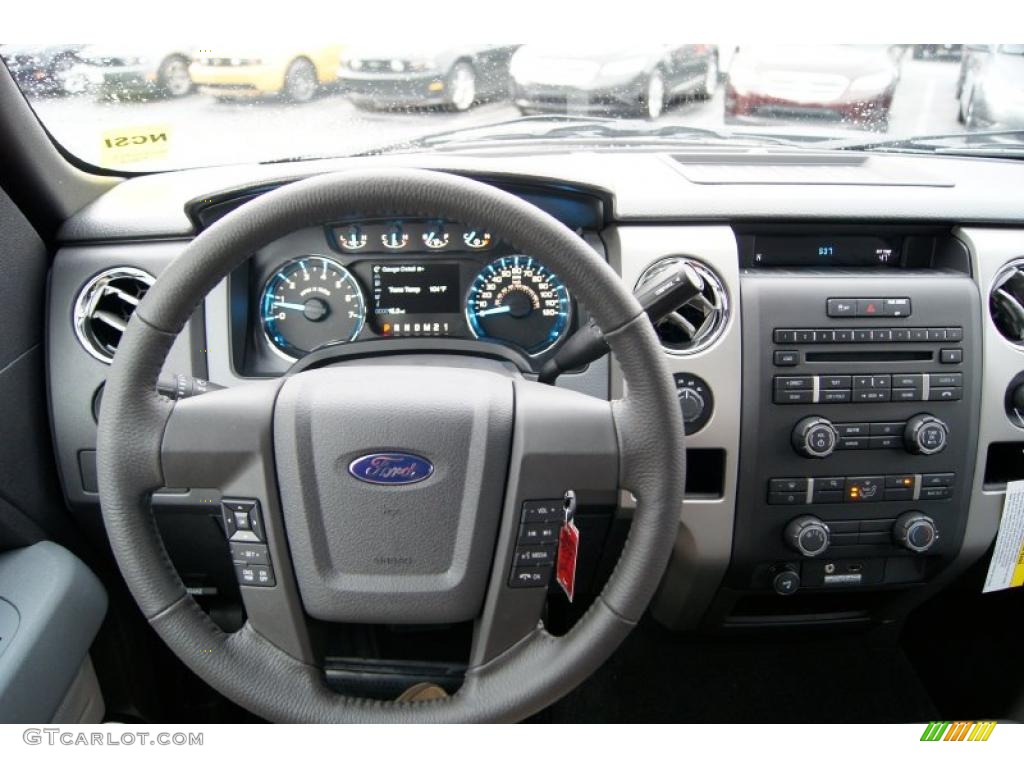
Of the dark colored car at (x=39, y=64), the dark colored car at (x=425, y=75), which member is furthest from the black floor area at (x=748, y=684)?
the dark colored car at (x=39, y=64)

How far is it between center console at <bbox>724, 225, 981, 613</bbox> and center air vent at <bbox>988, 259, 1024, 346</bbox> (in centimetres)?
8

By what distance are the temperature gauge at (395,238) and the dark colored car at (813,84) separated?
2.72ft

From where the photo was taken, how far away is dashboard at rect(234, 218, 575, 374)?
5.47 ft

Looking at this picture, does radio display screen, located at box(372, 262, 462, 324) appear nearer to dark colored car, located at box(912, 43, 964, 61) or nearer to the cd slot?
the cd slot

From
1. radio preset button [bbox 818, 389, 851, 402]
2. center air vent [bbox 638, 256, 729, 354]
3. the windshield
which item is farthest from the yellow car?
radio preset button [bbox 818, 389, 851, 402]

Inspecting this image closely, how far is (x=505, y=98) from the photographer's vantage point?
185 cm

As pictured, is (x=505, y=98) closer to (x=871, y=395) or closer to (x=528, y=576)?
(x=871, y=395)

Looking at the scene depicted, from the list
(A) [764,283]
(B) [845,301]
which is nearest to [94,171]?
(A) [764,283]

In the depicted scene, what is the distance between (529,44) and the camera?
68.7 inches

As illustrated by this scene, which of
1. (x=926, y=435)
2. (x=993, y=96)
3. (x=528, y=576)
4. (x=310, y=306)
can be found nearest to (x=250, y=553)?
(x=528, y=576)

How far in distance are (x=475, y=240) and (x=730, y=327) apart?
1.77 ft

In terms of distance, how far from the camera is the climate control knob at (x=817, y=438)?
1546 millimetres

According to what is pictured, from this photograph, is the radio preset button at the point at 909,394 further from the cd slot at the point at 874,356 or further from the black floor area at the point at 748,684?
the black floor area at the point at 748,684

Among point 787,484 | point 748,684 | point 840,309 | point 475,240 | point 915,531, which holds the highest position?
point 475,240
